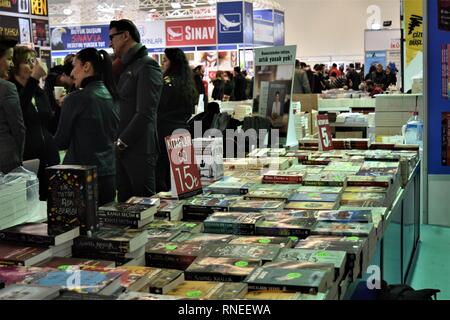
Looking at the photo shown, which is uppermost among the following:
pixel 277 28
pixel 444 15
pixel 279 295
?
pixel 277 28

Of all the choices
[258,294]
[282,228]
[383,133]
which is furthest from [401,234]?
[383,133]

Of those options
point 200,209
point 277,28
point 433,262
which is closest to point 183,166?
point 200,209

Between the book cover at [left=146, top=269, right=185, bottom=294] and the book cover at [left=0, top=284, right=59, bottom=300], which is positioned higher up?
the book cover at [left=0, top=284, right=59, bottom=300]

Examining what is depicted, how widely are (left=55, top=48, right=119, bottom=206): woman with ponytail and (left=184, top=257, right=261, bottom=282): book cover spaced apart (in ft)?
5.24

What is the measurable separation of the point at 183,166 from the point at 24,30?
569 cm

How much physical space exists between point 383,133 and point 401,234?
3.44 metres

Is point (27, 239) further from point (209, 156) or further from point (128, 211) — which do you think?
point (209, 156)

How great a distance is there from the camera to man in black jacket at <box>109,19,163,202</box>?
385 cm

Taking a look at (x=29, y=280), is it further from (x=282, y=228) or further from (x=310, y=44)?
(x=310, y=44)

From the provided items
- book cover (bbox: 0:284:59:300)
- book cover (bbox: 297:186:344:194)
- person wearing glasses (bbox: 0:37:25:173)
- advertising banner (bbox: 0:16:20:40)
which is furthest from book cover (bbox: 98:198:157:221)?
advertising banner (bbox: 0:16:20:40)

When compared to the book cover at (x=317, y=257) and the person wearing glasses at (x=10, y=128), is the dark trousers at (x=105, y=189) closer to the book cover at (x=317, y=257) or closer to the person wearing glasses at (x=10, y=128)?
the person wearing glasses at (x=10, y=128)

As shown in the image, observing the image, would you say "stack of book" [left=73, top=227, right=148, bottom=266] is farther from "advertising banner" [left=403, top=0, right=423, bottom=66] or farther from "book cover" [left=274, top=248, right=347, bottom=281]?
"advertising banner" [left=403, top=0, right=423, bottom=66]

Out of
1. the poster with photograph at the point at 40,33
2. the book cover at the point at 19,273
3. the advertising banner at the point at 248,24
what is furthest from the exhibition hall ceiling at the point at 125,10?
the book cover at the point at 19,273

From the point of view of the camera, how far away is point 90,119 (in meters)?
3.39
